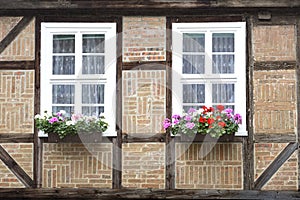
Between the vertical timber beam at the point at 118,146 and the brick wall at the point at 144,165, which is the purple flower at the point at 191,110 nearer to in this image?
the brick wall at the point at 144,165

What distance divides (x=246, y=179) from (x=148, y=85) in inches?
75.6

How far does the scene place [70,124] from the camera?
1052 cm

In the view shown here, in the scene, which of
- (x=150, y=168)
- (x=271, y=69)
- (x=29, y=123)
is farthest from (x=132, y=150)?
(x=271, y=69)

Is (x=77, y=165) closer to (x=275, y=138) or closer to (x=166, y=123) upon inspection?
(x=166, y=123)

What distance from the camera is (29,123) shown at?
35.6ft

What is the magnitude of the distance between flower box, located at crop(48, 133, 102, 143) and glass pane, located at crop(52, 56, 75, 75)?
3.24 feet

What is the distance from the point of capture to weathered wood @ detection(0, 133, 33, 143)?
10.8 meters

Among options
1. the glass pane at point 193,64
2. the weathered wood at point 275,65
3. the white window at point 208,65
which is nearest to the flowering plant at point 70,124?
the white window at point 208,65

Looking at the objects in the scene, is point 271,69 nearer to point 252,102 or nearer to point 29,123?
point 252,102

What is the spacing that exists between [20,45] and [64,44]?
25.0 inches

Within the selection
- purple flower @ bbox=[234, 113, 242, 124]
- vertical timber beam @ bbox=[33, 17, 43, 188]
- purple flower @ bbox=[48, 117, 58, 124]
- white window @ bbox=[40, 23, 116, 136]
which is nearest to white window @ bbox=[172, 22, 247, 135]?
purple flower @ bbox=[234, 113, 242, 124]

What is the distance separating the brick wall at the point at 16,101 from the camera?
10.8m

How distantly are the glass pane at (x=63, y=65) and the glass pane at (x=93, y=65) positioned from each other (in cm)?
18

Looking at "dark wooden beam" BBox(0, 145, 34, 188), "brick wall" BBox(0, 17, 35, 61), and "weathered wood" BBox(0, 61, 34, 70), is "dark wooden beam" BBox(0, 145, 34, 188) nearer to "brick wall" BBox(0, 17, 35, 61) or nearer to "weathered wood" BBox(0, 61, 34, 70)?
"weathered wood" BBox(0, 61, 34, 70)
